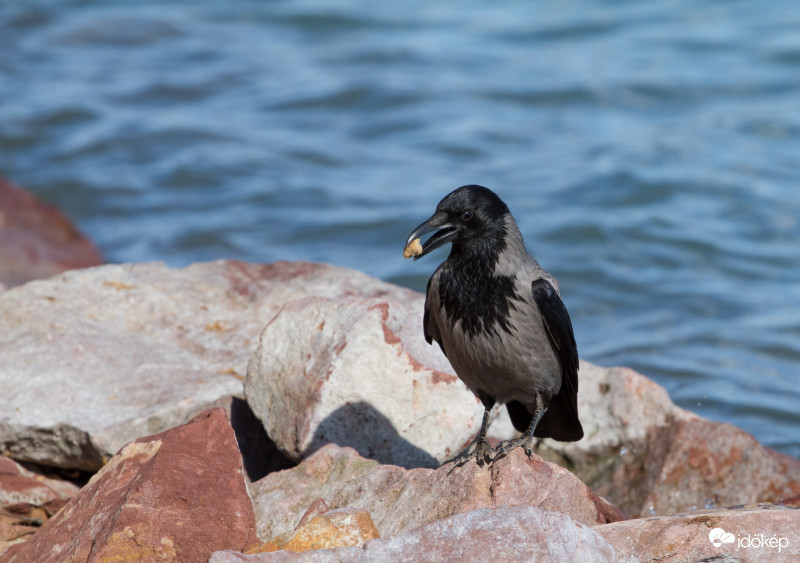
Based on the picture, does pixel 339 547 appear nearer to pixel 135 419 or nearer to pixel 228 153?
pixel 135 419

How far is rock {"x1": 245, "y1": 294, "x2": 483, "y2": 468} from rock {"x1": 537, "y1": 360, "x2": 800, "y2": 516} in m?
1.37

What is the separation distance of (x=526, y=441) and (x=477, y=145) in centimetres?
966

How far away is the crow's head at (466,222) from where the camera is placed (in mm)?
4543

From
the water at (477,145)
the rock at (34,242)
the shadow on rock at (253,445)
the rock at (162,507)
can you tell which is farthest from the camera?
the water at (477,145)

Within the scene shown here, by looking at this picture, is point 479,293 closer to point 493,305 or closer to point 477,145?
point 493,305

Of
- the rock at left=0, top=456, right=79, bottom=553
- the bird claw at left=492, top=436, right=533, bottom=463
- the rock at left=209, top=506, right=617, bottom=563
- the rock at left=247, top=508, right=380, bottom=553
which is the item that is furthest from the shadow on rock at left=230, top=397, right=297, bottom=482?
the rock at left=209, top=506, right=617, bottom=563

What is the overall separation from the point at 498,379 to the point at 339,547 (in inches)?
58.2

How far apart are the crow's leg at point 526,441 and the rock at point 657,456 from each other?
1495 millimetres

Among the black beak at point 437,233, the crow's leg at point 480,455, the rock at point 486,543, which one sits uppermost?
the black beak at point 437,233

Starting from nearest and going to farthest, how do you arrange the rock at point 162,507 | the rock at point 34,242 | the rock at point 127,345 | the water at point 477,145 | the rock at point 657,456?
the rock at point 162,507 < the rock at point 127,345 < the rock at point 657,456 < the rock at point 34,242 < the water at point 477,145

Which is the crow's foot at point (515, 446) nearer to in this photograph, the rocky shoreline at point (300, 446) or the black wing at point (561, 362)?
the rocky shoreline at point (300, 446)

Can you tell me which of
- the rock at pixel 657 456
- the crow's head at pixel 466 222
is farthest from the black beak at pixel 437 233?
the rock at pixel 657 456

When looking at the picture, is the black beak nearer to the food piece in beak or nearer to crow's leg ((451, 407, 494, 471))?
the food piece in beak

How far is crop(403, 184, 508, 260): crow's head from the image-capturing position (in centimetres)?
454
